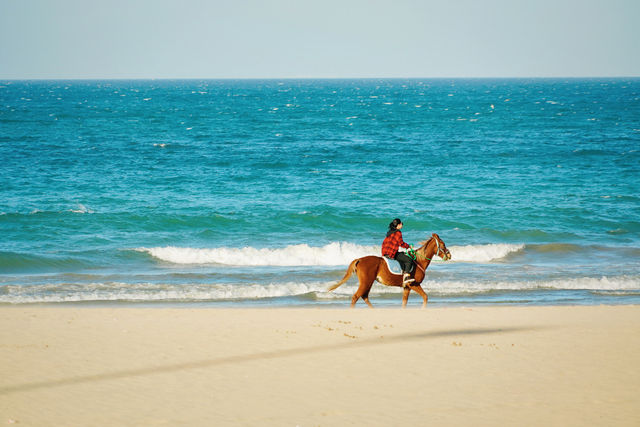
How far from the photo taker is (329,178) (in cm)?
3962

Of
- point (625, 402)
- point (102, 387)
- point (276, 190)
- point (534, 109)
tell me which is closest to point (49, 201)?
point (276, 190)

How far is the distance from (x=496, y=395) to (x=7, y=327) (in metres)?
9.91

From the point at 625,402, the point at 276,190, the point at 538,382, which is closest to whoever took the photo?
the point at 625,402

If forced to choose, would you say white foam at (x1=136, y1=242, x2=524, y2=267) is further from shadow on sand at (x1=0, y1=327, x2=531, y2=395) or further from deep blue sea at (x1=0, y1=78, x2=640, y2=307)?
shadow on sand at (x1=0, y1=327, x2=531, y2=395)

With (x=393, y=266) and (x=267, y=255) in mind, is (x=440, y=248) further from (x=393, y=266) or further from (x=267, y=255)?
(x=267, y=255)

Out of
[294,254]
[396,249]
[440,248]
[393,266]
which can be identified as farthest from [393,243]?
[294,254]

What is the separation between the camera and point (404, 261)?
16.1m

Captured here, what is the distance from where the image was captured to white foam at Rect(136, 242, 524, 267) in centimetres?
2373

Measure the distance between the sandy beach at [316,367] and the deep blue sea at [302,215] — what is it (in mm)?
3462

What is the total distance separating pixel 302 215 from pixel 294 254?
576cm

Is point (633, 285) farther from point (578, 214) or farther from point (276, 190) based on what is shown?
point (276, 190)

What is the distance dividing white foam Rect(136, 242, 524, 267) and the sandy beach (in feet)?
26.6

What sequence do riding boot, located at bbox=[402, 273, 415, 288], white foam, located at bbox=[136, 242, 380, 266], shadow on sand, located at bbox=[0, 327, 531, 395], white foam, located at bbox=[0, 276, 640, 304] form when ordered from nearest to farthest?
shadow on sand, located at bbox=[0, 327, 531, 395], riding boot, located at bbox=[402, 273, 415, 288], white foam, located at bbox=[0, 276, 640, 304], white foam, located at bbox=[136, 242, 380, 266]

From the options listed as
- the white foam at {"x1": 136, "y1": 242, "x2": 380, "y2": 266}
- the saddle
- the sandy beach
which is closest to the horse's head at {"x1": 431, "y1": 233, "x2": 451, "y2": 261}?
the saddle
